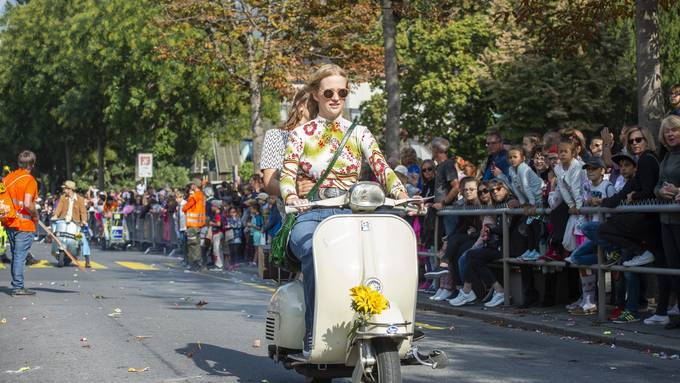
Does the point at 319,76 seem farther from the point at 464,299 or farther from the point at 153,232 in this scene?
the point at 153,232

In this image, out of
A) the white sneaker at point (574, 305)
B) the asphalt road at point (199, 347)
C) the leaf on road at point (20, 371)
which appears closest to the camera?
the asphalt road at point (199, 347)

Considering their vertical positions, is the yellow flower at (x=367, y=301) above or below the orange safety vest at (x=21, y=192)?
below

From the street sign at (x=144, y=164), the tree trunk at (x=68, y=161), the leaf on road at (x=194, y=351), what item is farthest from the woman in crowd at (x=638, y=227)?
the tree trunk at (x=68, y=161)

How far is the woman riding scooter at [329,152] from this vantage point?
728 centimetres

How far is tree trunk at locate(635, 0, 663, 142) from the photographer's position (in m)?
14.5

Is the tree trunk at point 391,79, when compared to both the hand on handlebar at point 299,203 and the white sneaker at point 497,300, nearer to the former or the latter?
the white sneaker at point 497,300

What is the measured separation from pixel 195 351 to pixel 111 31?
38.6 m

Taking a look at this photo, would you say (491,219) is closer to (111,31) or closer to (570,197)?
(570,197)

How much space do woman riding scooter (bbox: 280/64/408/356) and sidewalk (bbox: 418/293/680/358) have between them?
3.66m

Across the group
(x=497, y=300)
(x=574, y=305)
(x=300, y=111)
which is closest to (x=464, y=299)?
(x=497, y=300)

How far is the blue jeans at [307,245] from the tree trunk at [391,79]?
42.8 feet

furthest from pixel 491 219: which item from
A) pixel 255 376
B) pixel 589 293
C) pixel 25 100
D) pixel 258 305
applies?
pixel 25 100

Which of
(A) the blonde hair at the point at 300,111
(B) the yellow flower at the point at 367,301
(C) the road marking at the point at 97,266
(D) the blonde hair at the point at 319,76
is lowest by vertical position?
(C) the road marking at the point at 97,266

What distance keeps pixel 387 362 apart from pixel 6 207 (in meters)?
10.4
